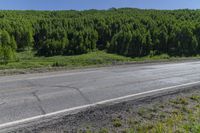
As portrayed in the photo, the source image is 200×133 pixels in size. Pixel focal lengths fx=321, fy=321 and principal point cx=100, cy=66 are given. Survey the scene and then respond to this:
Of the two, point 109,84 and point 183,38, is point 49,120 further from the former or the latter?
point 183,38

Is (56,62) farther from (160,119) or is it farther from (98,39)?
(98,39)

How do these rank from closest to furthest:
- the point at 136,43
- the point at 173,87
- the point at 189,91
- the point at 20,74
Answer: the point at 189,91 → the point at 173,87 → the point at 20,74 → the point at 136,43

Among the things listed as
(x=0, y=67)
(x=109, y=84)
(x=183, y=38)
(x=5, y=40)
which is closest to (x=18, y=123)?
(x=109, y=84)

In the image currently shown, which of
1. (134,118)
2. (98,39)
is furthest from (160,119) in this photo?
(98,39)

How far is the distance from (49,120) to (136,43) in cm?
2589

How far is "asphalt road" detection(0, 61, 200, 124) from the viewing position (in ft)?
27.4

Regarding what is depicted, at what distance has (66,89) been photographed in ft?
35.7

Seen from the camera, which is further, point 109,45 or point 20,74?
point 109,45

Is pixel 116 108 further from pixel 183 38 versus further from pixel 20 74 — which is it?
pixel 183 38

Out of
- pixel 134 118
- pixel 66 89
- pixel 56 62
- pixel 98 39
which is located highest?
pixel 134 118

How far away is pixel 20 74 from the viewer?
1495 cm

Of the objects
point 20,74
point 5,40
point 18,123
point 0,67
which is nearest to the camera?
point 18,123

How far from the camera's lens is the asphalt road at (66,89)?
8353mm

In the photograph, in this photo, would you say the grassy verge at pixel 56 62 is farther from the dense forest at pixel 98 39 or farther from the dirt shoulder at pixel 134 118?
the dirt shoulder at pixel 134 118
